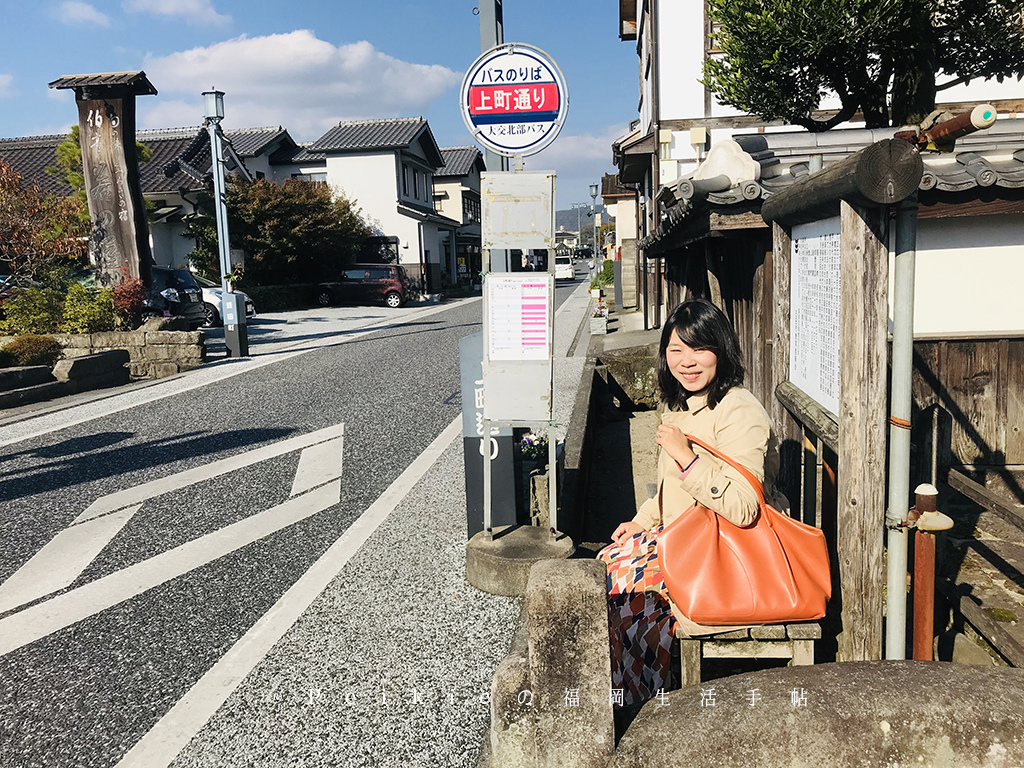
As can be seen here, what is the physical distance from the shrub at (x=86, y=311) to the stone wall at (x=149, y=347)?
194mm

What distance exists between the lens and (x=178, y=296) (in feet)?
60.5

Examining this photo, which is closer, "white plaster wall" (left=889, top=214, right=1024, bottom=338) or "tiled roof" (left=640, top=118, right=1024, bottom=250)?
"tiled roof" (left=640, top=118, right=1024, bottom=250)

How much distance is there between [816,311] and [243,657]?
119 inches

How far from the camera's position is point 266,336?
1877 cm

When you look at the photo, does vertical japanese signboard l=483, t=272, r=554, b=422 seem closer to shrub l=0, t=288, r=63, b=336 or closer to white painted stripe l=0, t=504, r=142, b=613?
white painted stripe l=0, t=504, r=142, b=613

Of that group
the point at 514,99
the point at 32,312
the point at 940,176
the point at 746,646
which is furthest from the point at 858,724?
the point at 32,312

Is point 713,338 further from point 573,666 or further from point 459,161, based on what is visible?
point 459,161

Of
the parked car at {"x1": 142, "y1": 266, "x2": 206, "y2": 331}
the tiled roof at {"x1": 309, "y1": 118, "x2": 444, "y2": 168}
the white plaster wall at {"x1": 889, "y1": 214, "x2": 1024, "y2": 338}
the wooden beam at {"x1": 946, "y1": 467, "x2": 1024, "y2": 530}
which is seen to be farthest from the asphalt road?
the tiled roof at {"x1": 309, "y1": 118, "x2": 444, "y2": 168}

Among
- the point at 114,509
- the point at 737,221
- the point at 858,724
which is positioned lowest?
the point at 114,509

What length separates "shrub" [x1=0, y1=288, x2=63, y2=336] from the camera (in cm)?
1267

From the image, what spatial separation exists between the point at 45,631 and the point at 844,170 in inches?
171

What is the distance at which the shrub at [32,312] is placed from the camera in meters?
12.7

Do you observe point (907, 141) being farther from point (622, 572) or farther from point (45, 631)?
point (45, 631)

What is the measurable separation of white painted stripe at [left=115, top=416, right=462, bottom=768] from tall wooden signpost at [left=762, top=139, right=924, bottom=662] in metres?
2.55
